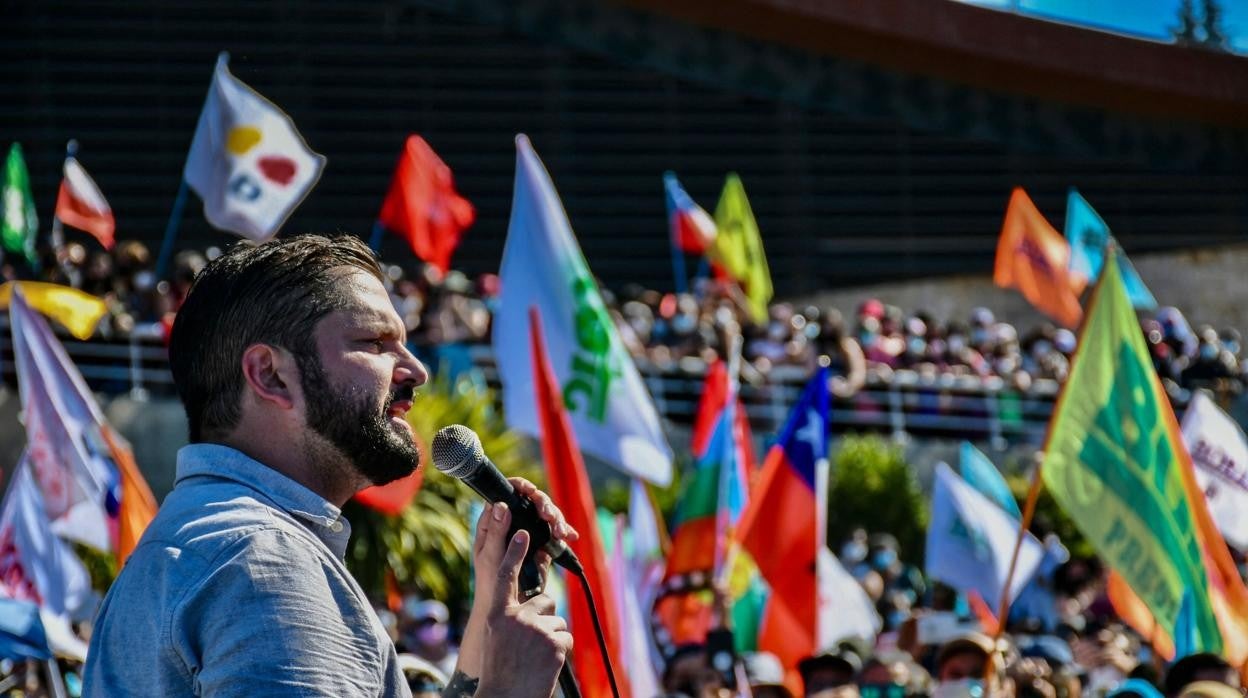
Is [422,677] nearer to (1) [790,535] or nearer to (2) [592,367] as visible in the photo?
(2) [592,367]

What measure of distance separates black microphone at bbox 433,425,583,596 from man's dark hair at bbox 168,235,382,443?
0.83 ft

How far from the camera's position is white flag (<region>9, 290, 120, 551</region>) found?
28.7ft

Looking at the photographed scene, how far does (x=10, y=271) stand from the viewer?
1636cm

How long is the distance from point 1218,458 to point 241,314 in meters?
8.09

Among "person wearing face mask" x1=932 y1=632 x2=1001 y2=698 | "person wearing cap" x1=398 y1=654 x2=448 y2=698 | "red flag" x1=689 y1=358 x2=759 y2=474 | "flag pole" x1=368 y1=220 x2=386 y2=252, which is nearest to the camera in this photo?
"person wearing cap" x1=398 y1=654 x2=448 y2=698

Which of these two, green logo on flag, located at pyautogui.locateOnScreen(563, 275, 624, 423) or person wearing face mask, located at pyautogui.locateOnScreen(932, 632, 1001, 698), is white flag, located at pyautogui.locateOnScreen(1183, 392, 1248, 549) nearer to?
person wearing face mask, located at pyautogui.locateOnScreen(932, 632, 1001, 698)

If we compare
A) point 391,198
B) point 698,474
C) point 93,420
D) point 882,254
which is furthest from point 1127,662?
point 882,254

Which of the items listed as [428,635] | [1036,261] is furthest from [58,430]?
[1036,261]

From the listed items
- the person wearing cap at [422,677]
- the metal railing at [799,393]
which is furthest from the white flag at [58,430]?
the metal railing at [799,393]

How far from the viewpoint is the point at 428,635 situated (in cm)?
1037

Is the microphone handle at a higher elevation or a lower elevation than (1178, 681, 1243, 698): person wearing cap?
higher

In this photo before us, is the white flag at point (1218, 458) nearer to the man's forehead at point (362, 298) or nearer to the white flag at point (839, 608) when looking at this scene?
the white flag at point (839, 608)

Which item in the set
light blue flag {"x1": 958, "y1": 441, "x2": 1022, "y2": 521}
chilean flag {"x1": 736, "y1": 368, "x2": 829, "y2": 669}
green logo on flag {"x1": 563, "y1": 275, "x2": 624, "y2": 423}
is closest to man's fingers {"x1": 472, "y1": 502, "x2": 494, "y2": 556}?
green logo on flag {"x1": 563, "y1": 275, "x2": 624, "y2": 423}

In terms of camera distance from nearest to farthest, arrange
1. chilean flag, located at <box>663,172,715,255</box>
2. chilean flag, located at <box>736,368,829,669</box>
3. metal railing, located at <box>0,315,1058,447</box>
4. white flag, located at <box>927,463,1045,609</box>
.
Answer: chilean flag, located at <box>736,368,829,669</box>, white flag, located at <box>927,463,1045,609</box>, metal railing, located at <box>0,315,1058,447</box>, chilean flag, located at <box>663,172,715,255</box>
